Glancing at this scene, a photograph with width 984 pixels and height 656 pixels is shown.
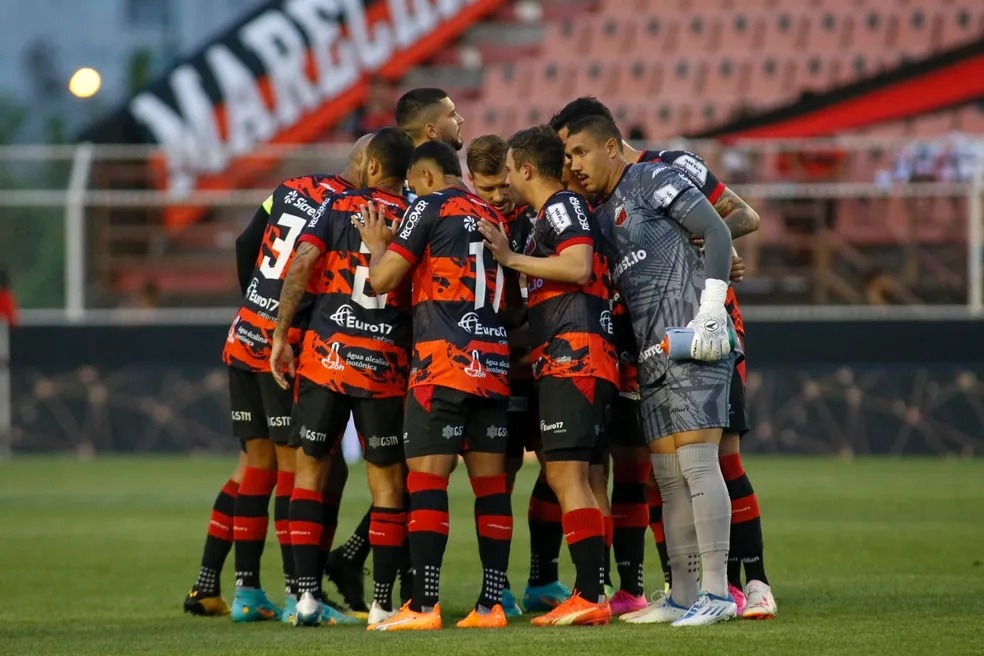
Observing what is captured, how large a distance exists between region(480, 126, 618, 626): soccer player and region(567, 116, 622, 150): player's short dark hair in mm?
159

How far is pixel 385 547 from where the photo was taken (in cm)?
703

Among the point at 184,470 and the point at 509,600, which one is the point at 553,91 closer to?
the point at 184,470

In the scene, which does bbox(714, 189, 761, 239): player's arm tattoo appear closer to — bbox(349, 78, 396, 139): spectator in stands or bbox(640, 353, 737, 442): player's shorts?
bbox(640, 353, 737, 442): player's shorts

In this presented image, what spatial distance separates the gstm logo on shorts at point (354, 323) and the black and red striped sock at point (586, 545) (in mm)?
1135

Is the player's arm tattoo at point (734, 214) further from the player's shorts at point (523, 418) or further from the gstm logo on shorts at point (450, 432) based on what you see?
the gstm logo on shorts at point (450, 432)

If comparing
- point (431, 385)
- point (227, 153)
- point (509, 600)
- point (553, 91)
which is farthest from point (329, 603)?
point (553, 91)

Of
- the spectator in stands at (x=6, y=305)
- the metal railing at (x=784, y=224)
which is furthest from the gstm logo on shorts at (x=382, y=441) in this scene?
the spectator in stands at (x=6, y=305)

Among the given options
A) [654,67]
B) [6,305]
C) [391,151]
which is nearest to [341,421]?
Answer: [391,151]

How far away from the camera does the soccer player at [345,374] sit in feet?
23.1

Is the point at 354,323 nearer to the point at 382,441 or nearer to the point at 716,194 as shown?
the point at 382,441

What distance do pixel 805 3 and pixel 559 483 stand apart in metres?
18.5

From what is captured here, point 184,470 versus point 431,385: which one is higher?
point 431,385

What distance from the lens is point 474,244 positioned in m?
6.79

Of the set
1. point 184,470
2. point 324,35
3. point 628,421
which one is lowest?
point 184,470
